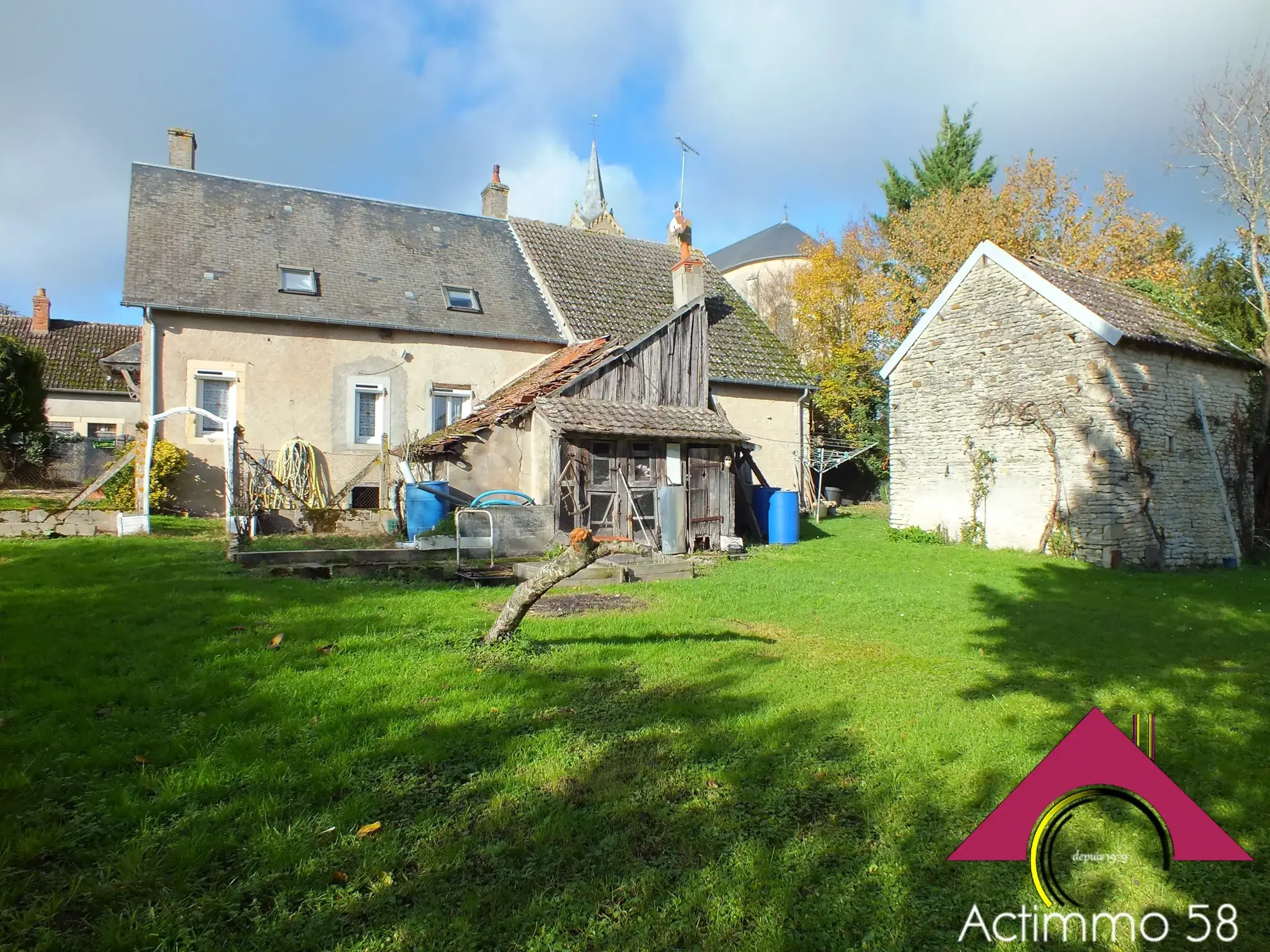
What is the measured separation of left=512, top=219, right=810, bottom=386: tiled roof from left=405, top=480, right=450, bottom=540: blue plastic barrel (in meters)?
6.36

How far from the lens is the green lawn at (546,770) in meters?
2.79

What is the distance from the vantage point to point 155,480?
15156mm

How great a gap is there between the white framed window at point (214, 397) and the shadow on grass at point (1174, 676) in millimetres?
15230

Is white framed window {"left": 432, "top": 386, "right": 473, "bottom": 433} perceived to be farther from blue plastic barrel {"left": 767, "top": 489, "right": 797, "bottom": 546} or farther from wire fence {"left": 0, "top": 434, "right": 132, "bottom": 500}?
wire fence {"left": 0, "top": 434, "right": 132, "bottom": 500}

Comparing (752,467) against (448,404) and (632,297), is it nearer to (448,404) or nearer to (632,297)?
(632,297)

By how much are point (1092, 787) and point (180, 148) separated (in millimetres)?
23385

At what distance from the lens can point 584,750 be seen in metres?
4.18

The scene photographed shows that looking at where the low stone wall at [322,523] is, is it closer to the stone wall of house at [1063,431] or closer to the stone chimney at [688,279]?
the stone chimney at [688,279]

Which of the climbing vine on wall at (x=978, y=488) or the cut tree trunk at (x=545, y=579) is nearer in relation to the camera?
the cut tree trunk at (x=545, y=579)

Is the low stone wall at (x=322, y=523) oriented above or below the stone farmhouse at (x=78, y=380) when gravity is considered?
below

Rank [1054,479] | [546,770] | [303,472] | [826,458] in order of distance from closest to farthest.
Result: 1. [546,770]
2. [1054,479]
3. [303,472]
4. [826,458]

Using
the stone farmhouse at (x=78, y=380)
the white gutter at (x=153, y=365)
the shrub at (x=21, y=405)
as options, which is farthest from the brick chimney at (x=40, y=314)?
the white gutter at (x=153, y=365)

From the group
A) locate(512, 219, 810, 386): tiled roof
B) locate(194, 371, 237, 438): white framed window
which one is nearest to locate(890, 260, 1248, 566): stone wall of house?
locate(512, 219, 810, 386): tiled roof

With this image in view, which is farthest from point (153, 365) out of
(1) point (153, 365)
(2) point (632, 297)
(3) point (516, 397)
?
(2) point (632, 297)
